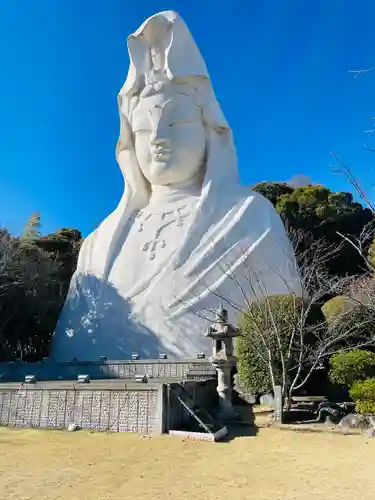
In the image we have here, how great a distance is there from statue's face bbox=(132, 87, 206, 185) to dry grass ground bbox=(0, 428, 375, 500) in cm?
1024

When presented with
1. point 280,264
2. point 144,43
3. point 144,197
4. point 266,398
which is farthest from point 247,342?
point 144,43

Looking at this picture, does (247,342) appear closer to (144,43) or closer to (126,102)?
(126,102)

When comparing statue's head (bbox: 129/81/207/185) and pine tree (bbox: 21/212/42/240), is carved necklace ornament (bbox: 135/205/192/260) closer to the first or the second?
statue's head (bbox: 129/81/207/185)

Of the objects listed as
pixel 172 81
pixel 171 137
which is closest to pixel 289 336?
pixel 171 137

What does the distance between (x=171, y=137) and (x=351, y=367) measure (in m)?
9.42

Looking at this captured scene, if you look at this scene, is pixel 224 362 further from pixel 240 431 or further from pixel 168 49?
pixel 168 49

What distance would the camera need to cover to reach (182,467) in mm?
5289

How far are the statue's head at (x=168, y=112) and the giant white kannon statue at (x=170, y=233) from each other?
3 cm

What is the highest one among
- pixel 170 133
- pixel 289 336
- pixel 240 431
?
pixel 170 133

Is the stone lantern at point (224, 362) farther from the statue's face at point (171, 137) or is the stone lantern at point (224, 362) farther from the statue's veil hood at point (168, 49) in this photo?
the statue's veil hood at point (168, 49)

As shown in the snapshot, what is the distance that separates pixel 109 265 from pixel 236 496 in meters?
11.5

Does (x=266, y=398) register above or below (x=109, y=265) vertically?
below

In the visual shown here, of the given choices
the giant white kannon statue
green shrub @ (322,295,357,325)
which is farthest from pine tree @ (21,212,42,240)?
green shrub @ (322,295,357,325)

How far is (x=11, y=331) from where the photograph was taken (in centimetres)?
1730
